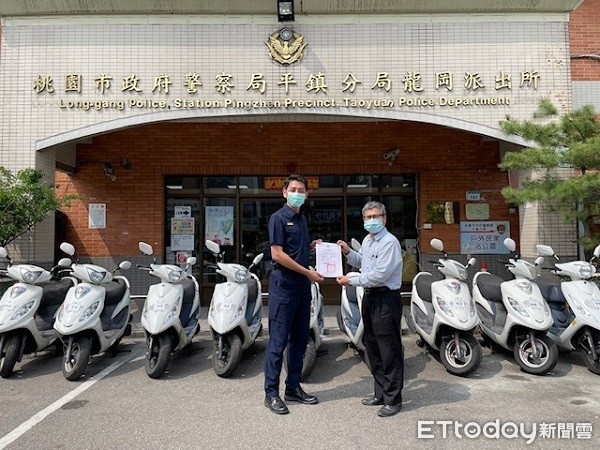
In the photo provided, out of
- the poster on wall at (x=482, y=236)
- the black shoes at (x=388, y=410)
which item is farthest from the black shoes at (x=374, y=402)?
the poster on wall at (x=482, y=236)

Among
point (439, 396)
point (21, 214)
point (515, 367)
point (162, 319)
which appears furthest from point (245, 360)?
point (21, 214)

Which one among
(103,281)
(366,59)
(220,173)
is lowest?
(103,281)

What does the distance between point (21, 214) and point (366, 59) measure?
5.48 meters

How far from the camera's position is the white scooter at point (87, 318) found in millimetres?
4730

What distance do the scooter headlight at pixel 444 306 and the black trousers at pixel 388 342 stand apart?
1.08 m

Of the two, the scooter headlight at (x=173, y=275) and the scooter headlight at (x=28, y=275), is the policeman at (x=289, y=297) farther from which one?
the scooter headlight at (x=28, y=275)

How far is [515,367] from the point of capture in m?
5.09

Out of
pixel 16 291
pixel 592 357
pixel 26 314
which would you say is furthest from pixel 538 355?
pixel 16 291

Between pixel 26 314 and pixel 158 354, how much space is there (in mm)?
1451

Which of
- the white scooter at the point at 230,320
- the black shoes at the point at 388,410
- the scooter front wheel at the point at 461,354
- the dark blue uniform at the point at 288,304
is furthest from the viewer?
the white scooter at the point at 230,320

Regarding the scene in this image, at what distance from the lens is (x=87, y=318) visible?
15.8ft

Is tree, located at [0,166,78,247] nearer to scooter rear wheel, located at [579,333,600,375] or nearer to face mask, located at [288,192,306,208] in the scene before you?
face mask, located at [288,192,306,208]

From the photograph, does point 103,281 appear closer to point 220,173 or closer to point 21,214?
point 21,214

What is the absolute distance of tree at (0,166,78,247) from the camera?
20.1 ft
